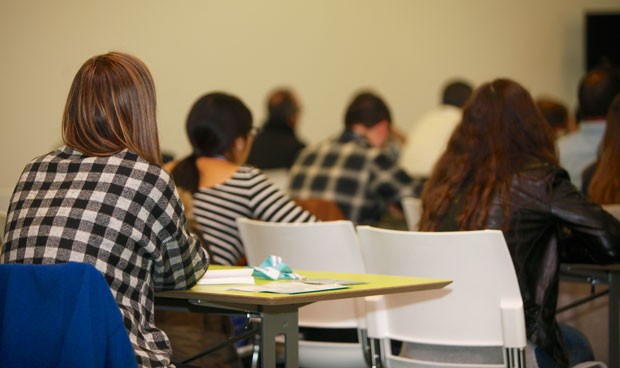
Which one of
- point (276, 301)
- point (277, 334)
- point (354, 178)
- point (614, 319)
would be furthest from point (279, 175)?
point (276, 301)

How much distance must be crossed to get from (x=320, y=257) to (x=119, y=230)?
3.23 ft

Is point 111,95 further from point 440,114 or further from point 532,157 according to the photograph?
point 440,114

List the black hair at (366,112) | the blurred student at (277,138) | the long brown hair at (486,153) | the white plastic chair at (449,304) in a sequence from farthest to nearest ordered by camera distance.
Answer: the blurred student at (277,138) < the black hair at (366,112) < the long brown hair at (486,153) < the white plastic chair at (449,304)

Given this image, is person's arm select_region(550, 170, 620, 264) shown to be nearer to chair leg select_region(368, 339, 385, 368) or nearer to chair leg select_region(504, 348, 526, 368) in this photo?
chair leg select_region(504, 348, 526, 368)

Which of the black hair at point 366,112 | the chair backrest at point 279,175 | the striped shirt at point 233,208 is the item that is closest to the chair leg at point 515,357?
the striped shirt at point 233,208

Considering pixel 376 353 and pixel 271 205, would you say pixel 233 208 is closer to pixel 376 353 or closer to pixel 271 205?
pixel 271 205

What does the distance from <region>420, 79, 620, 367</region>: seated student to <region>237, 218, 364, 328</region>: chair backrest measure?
283 millimetres

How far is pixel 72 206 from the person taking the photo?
2.01 m

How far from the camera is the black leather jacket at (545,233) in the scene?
268cm

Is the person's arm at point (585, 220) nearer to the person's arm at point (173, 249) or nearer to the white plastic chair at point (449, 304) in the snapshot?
the white plastic chair at point (449, 304)

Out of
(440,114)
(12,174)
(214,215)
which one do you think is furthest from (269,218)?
(440,114)

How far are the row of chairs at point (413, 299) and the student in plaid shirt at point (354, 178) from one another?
198cm

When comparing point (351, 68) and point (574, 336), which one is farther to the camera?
point (351, 68)

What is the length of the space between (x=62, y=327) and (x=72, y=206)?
0.97ft
